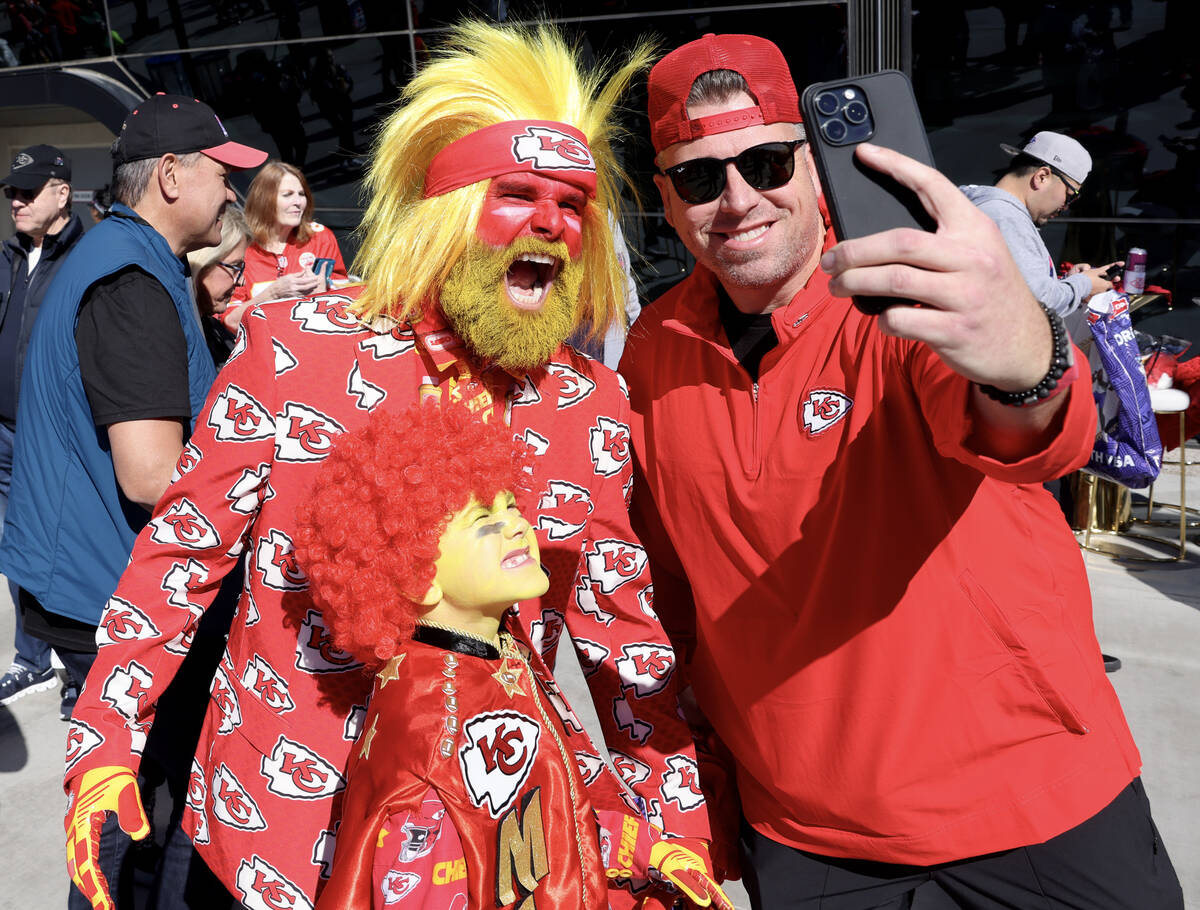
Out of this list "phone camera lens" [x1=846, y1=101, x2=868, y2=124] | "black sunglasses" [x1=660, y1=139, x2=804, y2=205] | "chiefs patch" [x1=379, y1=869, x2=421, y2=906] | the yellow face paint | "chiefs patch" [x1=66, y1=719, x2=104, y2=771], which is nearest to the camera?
"phone camera lens" [x1=846, y1=101, x2=868, y2=124]

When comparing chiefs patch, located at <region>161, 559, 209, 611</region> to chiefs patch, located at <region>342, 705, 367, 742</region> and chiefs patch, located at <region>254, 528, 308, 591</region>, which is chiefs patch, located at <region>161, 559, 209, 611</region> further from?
chiefs patch, located at <region>342, 705, 367, 742</region>

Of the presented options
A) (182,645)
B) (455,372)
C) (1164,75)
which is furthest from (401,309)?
(1164,75)

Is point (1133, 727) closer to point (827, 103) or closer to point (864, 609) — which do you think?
point (864, 609)

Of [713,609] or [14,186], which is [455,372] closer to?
[713,609]

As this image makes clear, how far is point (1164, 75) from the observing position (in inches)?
293

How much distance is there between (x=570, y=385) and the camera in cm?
187

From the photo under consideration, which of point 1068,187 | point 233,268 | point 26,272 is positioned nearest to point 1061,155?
point 1068,187

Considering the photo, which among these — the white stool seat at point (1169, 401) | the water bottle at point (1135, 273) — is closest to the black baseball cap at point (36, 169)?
the white stool seat at point (1169, 401)

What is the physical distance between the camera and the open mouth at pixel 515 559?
1.55 meters

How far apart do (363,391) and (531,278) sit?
35cm

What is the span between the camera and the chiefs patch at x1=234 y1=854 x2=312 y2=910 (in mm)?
1748

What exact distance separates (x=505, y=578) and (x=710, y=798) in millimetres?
791

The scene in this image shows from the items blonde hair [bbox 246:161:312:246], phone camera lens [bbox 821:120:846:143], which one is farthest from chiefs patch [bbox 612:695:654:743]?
blonde hair [bbox 246:161:312:246]

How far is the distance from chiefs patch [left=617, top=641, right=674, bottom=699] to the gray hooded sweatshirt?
204 cm
